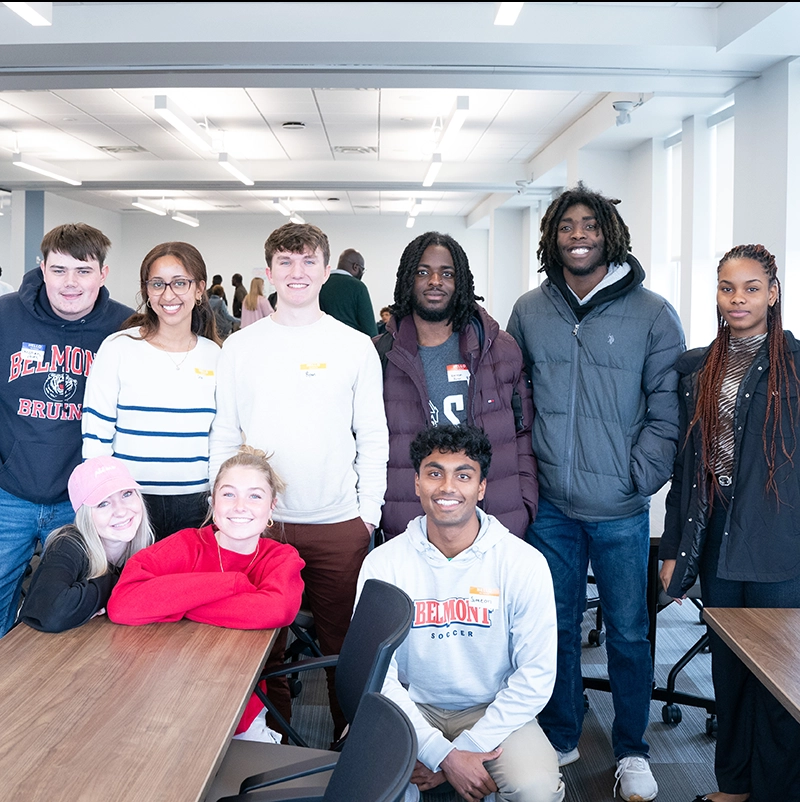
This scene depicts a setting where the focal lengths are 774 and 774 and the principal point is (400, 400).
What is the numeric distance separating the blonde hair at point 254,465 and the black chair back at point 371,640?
1.72 feet

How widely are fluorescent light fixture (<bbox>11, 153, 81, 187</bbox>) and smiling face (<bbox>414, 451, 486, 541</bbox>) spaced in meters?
8.90

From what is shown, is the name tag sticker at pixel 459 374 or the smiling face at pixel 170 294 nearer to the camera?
the smiling face at pixel 170 294

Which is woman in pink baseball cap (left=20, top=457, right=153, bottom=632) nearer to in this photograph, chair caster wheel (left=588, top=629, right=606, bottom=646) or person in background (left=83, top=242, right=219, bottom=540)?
person in background (left=83, top=242, right=219, bottom=540)

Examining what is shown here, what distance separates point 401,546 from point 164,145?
29.3 ft

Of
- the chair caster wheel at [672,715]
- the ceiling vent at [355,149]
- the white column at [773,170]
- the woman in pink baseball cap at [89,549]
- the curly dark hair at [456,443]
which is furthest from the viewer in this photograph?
the ceiling vent at [355,149]

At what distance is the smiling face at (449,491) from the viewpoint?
6.62 feet

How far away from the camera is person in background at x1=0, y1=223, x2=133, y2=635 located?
2.39 meters

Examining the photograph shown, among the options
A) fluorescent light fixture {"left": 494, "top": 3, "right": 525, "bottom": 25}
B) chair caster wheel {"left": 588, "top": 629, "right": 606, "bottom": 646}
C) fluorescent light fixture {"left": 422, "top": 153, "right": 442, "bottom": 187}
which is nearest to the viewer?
fluorescent light fixture {"left": 494, "top": 3, "right": 525, "bottom": 25}

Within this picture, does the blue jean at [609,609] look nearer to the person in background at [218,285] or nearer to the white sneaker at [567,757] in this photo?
the white sneaker at [567,757]

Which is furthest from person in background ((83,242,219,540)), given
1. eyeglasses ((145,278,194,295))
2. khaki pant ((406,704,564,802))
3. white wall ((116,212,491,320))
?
white wall ((116,212,491,320))

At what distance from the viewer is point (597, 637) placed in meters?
3.57

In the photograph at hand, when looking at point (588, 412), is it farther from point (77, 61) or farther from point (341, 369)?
point (77, 61)

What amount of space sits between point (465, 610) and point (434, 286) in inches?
38.8

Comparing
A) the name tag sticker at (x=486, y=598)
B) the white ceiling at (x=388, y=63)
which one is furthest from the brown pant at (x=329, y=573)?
the white ceiling at (x=388, y=63)
